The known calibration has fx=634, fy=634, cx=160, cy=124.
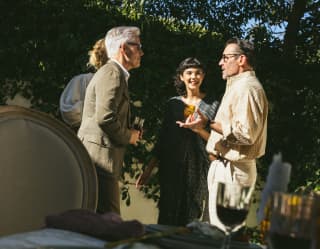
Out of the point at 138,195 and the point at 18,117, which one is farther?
the point at 138,195

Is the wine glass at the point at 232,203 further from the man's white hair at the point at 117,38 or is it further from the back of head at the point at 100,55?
the back of head at the point at 100,55

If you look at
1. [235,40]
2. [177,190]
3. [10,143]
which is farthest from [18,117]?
[177,190]

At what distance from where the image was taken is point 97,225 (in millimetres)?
1175

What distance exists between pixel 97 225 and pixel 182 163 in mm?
2884

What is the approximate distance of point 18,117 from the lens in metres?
1.59

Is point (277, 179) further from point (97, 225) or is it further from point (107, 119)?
point (107, 119)

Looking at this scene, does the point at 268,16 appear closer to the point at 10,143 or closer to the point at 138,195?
the point at 138,195

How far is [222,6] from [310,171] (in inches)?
79.3

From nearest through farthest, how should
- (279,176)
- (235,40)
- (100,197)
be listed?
(279,176) → (100,197) → (235,40)

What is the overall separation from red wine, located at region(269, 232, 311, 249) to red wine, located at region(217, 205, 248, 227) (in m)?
0.12

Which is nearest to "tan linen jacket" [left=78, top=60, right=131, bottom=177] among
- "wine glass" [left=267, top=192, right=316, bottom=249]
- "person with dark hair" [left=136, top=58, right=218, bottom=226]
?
"person with dark hair" [left=136, top=58, right=218, bottom=226]

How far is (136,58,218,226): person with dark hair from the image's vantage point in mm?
4047

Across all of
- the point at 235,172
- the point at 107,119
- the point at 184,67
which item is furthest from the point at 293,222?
the point at 184,67

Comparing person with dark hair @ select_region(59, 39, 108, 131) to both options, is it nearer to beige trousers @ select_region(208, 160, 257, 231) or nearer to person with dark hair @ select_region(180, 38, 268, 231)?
person with dark hair @ select_region(180, 38, 268, 231)
